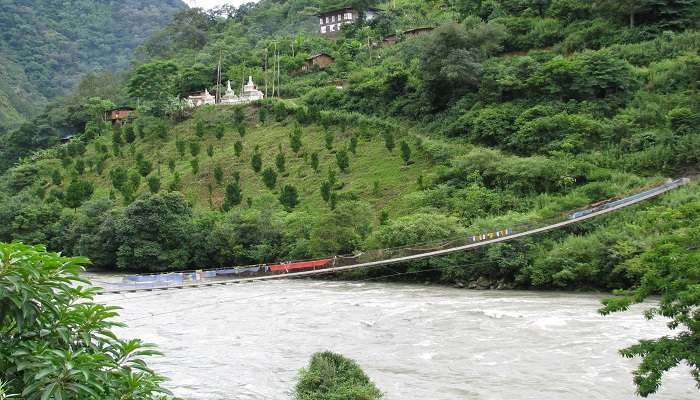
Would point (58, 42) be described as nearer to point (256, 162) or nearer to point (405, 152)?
point (256, 162)

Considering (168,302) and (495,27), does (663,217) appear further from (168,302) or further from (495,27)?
(495,27)

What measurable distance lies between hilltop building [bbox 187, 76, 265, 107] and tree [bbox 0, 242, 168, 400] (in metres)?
44.1

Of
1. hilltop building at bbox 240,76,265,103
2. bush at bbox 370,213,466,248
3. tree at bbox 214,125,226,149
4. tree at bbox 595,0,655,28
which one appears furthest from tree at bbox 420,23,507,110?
hilltop building at bbox 240,76,265,103

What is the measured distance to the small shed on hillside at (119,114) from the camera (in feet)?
182

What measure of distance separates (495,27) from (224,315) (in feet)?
82.2

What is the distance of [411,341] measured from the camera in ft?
57.1

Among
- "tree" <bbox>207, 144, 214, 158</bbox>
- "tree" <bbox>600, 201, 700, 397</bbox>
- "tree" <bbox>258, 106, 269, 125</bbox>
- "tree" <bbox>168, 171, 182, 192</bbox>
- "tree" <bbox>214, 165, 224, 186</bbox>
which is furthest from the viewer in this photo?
"tree" <bbox>258, 106, 269, 125</bbox>

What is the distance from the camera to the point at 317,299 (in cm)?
2358

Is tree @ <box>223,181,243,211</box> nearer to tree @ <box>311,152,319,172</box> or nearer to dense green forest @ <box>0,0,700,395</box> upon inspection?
dense green forest @ <box>0,0,700,395</box>

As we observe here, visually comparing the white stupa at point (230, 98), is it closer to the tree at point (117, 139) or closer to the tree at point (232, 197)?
the tree at point (117, 139)

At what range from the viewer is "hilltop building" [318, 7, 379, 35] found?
211 feet

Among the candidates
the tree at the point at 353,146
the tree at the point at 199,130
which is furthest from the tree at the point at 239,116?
the tree at the point at 353,146

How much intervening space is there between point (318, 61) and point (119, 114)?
52.6ft

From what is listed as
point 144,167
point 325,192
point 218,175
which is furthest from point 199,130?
point 325,192
